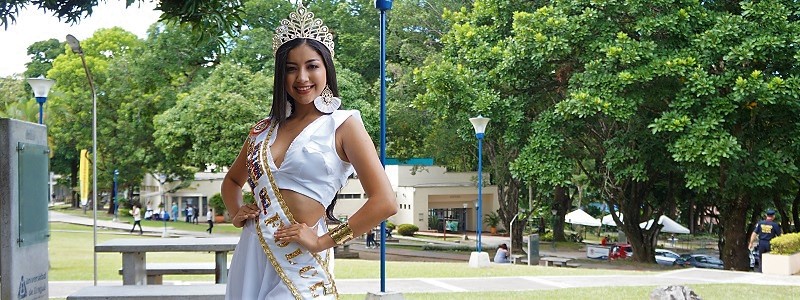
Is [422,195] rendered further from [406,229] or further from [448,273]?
[448,273]

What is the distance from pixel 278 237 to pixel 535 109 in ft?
73.5

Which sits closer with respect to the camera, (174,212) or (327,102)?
(327,102)

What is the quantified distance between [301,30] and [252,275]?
2.44 ft

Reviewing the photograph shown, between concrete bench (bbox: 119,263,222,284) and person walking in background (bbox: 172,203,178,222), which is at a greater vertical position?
concrete bench (bbox: 119,263,222,284)

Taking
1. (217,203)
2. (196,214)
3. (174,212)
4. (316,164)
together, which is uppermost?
(316,164)

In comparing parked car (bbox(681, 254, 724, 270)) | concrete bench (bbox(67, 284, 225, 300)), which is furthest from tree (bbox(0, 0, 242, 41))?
parked car (bbox(681, 254, 724, 270))

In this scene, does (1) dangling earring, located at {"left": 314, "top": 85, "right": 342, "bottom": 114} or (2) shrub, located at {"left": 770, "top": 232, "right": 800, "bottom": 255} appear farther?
(2) shrub, located at {"left": 770, "top": 232, "right": 800, "bottom": 255}

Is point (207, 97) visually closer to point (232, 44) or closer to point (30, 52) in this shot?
point (232, 44)

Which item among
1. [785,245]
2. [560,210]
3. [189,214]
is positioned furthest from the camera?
[189,214]

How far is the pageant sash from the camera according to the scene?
286 cm

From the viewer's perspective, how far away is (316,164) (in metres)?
2.87

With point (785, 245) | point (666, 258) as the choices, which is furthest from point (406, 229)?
point (785, 245)

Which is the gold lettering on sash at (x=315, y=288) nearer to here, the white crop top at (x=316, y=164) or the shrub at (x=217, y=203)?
the white crop top at (x=316, y=164)

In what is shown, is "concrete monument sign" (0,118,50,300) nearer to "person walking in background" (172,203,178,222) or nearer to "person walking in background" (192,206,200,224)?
"person walking in background" (172,203,178,222)
